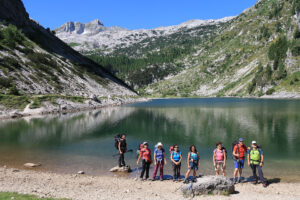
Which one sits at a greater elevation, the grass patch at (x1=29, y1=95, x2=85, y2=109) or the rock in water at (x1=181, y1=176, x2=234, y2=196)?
the grass patch at (x1=29, y1=95, x2=85, y2=109)

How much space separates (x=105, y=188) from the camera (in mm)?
17938

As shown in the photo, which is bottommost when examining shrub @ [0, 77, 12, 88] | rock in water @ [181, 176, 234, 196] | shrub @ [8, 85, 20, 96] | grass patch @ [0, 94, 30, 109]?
rock in water @ [181, 176, 234, 196]

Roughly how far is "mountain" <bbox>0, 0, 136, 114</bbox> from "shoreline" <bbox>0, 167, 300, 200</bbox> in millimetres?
66148

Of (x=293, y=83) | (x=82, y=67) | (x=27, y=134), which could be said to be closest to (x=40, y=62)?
(x=82, y=67)

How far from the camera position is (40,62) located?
383ft

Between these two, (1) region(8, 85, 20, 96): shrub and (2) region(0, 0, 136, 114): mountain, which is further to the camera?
(2) region(0, 0, 136, 114): mountain

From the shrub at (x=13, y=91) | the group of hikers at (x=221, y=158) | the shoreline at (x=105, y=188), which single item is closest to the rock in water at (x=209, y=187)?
A: the shoreline at (x=105, y=188)

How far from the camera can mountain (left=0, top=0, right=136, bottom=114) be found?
9394cm

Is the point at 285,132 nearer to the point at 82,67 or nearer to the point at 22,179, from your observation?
the point at 22,179

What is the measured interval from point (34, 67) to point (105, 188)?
10668 cm

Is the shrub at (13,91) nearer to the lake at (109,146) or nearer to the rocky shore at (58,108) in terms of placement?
the rocky shore at (58,108)

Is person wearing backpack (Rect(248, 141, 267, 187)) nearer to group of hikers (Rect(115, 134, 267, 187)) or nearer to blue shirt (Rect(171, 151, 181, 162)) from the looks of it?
group of hikers (Rect(115, 134, 267, 187))

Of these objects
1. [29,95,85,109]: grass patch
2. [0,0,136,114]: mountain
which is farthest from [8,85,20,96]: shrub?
[29,95,85,109]: grass patch

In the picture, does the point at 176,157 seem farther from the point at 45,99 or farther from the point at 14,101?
the point at 45,99
